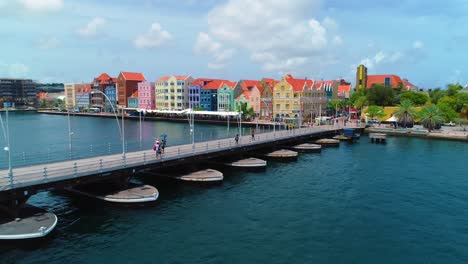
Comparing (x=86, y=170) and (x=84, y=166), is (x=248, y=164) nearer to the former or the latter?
(x=84, y=166)

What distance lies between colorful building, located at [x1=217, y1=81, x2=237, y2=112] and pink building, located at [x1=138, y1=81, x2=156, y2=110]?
→ 38461 millimetres

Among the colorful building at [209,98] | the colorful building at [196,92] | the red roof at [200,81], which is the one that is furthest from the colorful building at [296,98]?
the red roof at [200,81]

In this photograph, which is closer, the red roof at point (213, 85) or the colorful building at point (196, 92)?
the red roof at point (213, 85)

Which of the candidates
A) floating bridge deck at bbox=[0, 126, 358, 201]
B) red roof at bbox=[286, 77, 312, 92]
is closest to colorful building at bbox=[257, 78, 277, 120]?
red roof at bbox=[286, 77, 312, 92]

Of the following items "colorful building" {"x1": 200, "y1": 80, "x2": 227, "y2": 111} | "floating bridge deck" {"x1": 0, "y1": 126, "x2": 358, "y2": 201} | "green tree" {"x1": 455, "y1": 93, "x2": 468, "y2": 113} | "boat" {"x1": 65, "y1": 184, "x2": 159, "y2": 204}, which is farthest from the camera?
"colorful building" {"x1": 200, "y1": 80, "x2": 227, "y2": 111}

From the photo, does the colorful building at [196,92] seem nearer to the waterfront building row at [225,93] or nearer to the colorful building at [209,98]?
the waterfront building row at [225,93]

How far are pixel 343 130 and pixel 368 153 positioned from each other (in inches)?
942

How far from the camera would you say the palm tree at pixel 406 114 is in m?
110

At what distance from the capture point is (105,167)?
121 ft

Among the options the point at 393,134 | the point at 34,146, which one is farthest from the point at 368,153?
the point at 34,146

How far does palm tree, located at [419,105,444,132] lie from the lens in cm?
10201

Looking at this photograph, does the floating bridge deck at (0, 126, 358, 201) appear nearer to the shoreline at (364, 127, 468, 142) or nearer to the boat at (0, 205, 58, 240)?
the boat at (0, 205, 58, 240)

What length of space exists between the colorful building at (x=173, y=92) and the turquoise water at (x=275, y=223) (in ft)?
377

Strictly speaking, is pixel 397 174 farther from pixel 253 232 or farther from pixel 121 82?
pixel 121 82
